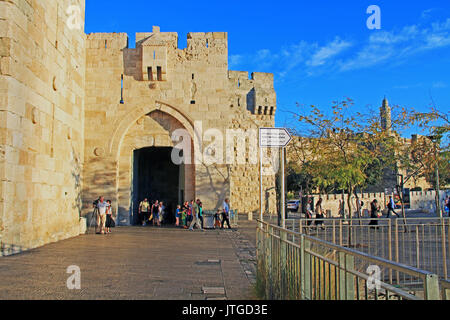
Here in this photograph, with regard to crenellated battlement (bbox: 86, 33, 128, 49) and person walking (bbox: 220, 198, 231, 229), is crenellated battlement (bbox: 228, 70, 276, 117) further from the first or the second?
person walking (bbox: 220, 198, 231, 229)

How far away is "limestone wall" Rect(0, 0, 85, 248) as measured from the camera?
8805 millimetres

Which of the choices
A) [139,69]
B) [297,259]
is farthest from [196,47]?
[297,259]

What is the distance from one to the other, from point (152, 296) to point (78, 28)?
12202 millimetres

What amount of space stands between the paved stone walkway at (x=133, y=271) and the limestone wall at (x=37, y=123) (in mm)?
1004

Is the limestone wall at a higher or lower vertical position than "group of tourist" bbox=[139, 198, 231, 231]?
higher

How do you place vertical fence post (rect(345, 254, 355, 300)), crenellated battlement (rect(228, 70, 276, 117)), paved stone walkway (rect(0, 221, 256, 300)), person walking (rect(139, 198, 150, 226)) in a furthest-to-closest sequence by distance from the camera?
crenellated battlement (rect(228, 70, 276, 117))
person walking (rect(139, 198, 150, 226))
paved stone walkway (rect(0, 221, 256, 300))
vertical fence post (rect(345, 254, 355, 300))

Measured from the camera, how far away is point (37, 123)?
1033cm

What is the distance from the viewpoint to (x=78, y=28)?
14586 mm

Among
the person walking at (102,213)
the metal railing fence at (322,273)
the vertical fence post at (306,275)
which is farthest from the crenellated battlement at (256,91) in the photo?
the vertical fence post at (306,275)

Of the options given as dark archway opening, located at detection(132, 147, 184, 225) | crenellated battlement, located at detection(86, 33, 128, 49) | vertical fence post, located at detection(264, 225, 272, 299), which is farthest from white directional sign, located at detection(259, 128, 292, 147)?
dark archway opening, located at detection(132, 147, 184, 225)

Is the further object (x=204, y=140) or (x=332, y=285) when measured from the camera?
(x=204, y=140)

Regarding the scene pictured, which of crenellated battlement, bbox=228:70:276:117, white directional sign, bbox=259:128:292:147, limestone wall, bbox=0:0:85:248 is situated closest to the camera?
white directional sign, bbox=259:128:292:147

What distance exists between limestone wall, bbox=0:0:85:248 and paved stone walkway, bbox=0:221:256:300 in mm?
1004
